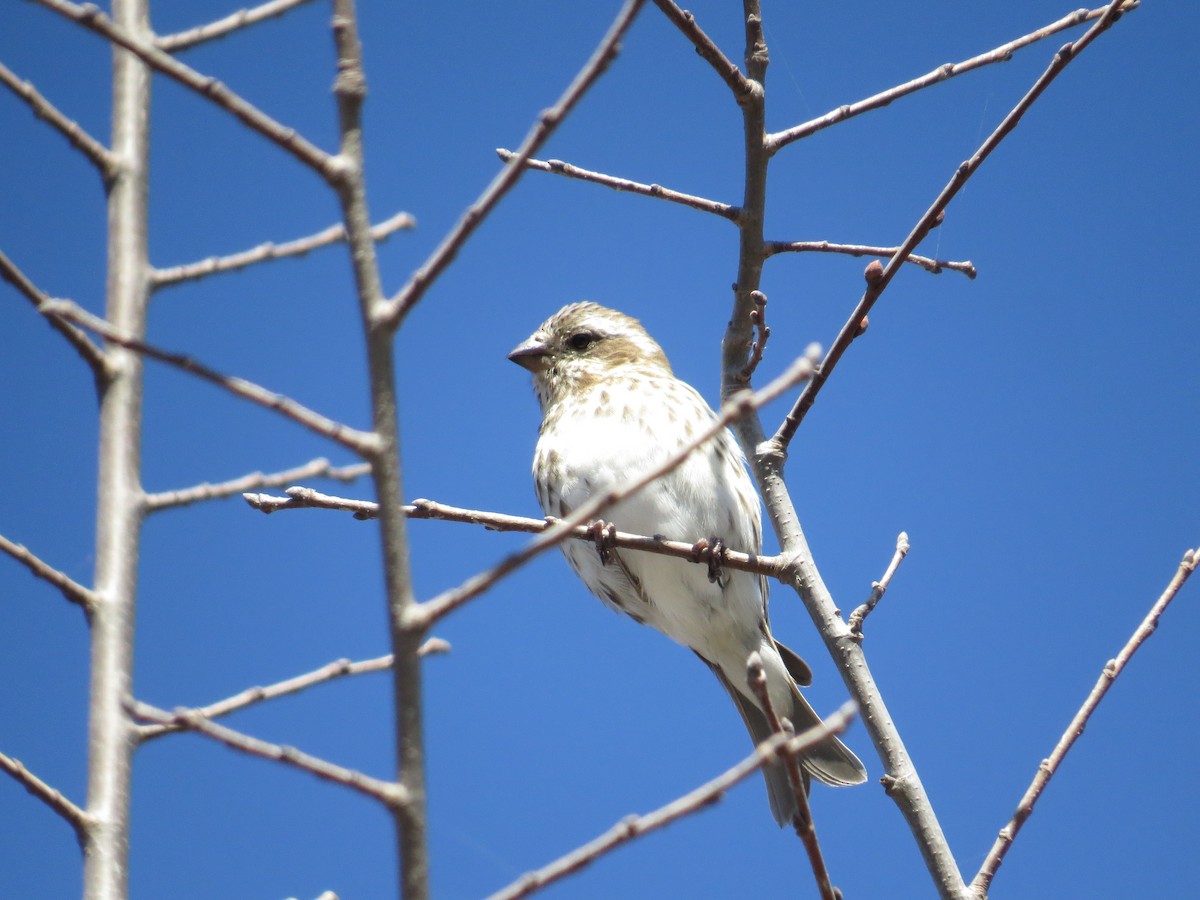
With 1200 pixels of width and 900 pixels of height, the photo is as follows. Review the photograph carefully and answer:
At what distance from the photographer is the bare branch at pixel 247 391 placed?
1.31 m

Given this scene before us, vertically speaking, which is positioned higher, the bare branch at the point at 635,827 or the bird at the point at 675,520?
the bird at the point at 675,520

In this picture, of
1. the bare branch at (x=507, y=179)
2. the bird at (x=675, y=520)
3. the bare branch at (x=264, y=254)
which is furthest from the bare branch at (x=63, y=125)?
the bird at (x=675, y=520)

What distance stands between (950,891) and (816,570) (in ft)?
3.44

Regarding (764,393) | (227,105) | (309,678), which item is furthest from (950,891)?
(227,105)

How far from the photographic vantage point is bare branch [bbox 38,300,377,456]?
4.29 feet

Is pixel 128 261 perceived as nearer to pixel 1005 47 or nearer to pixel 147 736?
pixel 147 736

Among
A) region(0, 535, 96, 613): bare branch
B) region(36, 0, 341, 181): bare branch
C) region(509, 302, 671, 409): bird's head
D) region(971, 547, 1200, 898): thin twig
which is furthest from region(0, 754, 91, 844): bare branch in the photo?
region(509, 302, 671, 409): bird's head

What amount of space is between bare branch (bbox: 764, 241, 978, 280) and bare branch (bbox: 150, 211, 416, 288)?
1861mm

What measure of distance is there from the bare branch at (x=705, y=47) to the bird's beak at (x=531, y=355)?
8.86ft

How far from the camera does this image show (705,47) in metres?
3.41

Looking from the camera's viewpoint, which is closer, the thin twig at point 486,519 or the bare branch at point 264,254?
the bare branch at point 264,254

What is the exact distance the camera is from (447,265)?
57.9 inches

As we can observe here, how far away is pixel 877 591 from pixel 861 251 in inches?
46.4

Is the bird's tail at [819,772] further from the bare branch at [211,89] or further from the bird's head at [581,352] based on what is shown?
the bare branch at [211,89]
